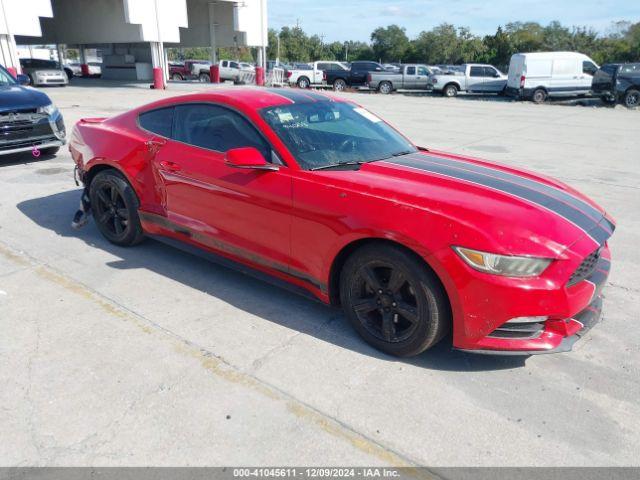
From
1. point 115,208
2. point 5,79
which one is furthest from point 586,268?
point 5,79

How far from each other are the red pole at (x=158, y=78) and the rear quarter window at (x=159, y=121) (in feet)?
84.8

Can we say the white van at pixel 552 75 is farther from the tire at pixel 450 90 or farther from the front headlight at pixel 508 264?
the front headlight at pixel 508 264

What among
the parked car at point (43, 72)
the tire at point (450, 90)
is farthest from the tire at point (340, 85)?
the parked car at point (43, 72)

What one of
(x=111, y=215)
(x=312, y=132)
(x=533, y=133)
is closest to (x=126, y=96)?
(x=533, y=133)

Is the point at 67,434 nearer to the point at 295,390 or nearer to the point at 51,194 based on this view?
the point at 295,390

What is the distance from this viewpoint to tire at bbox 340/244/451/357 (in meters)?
2.98

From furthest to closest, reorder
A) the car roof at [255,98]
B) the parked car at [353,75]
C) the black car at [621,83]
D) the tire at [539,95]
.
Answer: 1. the parked car at [353,75]
2. the tire at [539,95]
3. the black car at [621,83]
4. the car roof at [255,98]

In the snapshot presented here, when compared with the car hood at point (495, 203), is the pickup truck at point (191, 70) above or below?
below

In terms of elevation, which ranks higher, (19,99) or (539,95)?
(19,99)

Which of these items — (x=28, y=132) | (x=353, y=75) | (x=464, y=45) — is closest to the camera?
(x=28, y=132)

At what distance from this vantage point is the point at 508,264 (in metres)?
2.77

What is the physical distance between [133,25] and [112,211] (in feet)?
91.4

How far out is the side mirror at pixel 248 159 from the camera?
353cm

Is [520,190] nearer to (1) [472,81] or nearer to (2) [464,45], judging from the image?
(1) [472,81]
